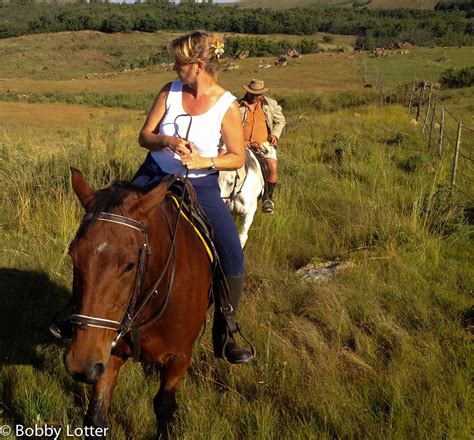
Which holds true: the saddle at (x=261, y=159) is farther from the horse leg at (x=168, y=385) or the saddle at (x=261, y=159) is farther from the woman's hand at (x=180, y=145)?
the horse leg at (x=168, y=385)

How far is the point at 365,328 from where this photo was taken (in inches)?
176

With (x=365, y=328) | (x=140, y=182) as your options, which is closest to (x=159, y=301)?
(x=140, y=182)

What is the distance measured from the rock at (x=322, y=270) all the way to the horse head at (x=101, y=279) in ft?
10.7

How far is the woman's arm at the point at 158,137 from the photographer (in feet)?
9.57

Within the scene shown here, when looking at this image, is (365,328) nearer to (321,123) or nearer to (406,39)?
(321,123)

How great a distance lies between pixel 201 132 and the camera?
10.4 ft

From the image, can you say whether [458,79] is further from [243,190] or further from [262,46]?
[262,46]

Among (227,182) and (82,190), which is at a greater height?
(82,190)

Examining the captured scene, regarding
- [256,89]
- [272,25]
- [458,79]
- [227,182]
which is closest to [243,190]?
[227,182]

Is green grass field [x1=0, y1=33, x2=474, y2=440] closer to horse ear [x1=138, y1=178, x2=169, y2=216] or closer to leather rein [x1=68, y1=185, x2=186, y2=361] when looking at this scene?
leather rein [x1=68, y1=185, x2=186, y2=361]

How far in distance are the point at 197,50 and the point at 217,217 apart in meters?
1.07

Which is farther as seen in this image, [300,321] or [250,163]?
[250,163]

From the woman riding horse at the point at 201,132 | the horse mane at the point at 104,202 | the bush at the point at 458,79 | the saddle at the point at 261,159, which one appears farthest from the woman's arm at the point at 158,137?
the bush at the point at 458,79

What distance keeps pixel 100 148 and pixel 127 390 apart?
609 cm
